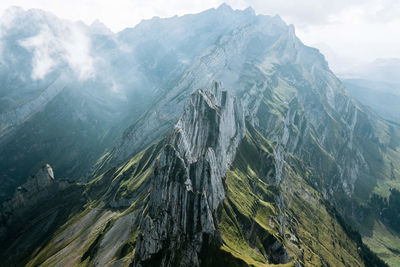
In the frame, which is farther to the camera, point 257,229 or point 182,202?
point 257,229

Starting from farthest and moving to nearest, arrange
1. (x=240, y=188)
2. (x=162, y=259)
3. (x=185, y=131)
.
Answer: (x=240, y=188)
(x=185, y=131)
(x=162, y=259)

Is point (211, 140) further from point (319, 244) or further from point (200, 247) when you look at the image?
point (319, 244)

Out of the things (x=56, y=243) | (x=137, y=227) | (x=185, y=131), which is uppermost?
(x=185, y=131)

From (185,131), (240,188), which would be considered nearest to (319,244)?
(240,188)

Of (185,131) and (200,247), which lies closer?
(200,247)

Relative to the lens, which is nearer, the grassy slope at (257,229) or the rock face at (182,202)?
the rock face at (182,202)

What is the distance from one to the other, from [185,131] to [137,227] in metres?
58.0

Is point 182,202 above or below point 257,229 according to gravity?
above

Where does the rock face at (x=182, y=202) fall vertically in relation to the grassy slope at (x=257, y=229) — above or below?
above

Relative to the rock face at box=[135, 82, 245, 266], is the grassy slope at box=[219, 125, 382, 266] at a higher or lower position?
lower

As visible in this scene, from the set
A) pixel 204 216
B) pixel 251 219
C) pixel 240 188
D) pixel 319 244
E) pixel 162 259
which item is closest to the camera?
pixel 162 259

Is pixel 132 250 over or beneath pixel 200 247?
beneath

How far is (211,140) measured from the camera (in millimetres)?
162000

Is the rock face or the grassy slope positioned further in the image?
the grassy slope
